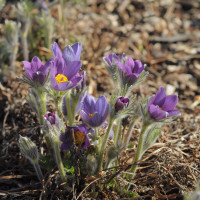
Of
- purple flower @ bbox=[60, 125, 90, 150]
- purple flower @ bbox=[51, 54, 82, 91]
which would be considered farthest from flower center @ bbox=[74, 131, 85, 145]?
purple flower @ bbox=[51, 54, 82, 91]

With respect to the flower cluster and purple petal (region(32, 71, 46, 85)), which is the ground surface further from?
purple petal (region(32, 71, 46, 85))

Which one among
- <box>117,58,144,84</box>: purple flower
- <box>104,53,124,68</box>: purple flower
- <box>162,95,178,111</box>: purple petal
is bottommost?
<box>162,95,178,111</box>: purple petal

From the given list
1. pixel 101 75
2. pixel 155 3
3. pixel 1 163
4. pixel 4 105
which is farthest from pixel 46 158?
pixel 155 3

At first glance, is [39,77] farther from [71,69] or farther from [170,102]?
[170,102]

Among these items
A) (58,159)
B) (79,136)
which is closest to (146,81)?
(79,136)

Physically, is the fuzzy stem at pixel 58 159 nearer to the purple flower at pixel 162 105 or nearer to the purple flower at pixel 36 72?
Result: the purple flower at pixel 36 72

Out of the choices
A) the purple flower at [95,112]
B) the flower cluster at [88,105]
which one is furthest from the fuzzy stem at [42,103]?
the purple flower at [95,112]

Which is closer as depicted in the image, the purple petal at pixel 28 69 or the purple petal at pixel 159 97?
the purple petal at pixel 28 69
